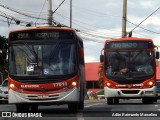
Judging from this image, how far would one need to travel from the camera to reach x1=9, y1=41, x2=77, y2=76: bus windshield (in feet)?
62.6

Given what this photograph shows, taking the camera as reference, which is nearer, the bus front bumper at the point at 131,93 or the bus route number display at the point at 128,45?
the bus front bumper at the point at 131,93

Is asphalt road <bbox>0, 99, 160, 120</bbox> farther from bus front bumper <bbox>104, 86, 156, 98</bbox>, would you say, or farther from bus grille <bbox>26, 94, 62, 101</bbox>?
bus front bumper <bbox>104, 86, 156, 98</bbox>

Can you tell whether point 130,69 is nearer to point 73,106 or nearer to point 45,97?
point 73,106

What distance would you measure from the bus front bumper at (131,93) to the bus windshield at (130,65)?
62 centimetres

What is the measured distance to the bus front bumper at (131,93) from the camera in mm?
29141

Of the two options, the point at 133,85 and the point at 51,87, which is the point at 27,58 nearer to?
the point at 51,87

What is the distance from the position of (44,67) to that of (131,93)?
1096cm

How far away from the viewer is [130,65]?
29.4 metres

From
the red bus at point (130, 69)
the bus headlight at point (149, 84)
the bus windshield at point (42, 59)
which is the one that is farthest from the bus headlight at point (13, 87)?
the bus headlight at point (149, 84)

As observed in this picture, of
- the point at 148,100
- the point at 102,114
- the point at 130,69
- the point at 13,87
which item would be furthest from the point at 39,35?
the point at 148,100

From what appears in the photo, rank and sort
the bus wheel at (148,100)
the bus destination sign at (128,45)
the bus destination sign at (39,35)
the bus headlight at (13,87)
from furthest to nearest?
the bus wheel at (148,100)
the bus destination sign at (128,45)
the bus destination sign at (39,35)
the bus headlight at (13,87)

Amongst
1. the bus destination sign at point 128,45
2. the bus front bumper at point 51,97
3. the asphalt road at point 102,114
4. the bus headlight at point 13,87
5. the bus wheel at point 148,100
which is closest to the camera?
the asphalt road at point 102,114

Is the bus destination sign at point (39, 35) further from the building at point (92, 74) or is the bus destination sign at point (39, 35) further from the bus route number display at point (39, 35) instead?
the building at point (92, 74)

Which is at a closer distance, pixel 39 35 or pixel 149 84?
pixel 39 35
